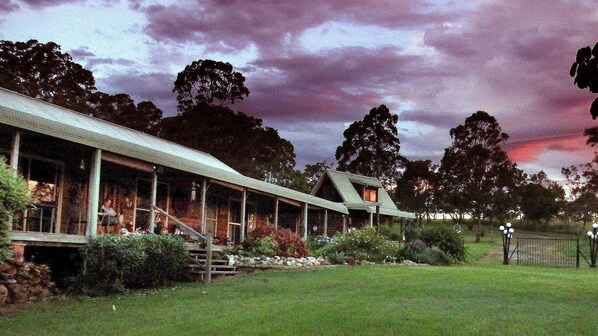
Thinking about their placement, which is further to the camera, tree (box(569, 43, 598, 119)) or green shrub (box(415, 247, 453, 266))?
green shrub (box(415, 247, 453, 266))

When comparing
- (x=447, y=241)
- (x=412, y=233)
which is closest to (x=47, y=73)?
(x=412, y=233)

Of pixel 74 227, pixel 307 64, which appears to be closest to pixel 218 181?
pixel 74 227

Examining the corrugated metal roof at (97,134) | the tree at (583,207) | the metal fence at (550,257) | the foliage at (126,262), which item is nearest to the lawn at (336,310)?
the foliage at (126,262)

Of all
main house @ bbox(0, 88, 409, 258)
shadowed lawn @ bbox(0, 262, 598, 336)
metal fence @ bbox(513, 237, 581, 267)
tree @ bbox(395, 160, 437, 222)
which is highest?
tree @ bbox(395, 160, 437, 222)

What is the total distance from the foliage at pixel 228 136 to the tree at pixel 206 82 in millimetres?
1450

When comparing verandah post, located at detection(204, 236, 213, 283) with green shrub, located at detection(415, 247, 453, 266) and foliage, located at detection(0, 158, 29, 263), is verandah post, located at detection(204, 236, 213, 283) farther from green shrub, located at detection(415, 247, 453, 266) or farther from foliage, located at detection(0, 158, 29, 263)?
green shrub, located at detection(415, 247, 453, 266)

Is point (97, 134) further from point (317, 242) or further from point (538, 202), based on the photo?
point (538, 202)

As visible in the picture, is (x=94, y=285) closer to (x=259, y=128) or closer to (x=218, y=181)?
(x=218, y=181)

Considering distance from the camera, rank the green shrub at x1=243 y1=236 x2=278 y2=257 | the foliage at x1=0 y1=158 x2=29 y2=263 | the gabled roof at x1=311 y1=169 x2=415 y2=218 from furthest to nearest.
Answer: the gabled roof at x1=311 y1=169 x2=415 y2=218 < the green shrub at x1=243 y1=236 x2=278 y2=257 < the foliage at x1=0 y1=158 x2=29 y2=263

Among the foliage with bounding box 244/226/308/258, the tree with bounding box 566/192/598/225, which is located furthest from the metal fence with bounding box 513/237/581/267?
the tree with bounding box 566/192/598/225

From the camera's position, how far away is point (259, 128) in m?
59.2

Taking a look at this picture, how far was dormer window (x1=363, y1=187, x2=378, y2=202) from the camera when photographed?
1891 inches

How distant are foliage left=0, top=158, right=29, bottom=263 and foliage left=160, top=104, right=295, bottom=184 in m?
41.9

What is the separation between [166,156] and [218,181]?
3.93 m
